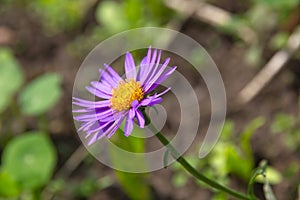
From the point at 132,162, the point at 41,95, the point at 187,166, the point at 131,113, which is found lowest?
the point at 187,166

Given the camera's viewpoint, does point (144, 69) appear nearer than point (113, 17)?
Yes

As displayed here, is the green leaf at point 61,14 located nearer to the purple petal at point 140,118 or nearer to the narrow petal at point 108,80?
the narrow petal at point 108,80

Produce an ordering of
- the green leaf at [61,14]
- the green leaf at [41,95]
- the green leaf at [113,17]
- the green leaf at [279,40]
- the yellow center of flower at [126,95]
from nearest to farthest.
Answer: the yellow center of flower at [126,95], the green leaf at [41,95], the green leaf at [279,40], the green leaf at [113,17], the green leaf at [61,14]

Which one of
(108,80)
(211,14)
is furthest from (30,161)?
(211,14)

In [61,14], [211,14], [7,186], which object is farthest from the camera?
[61,14]

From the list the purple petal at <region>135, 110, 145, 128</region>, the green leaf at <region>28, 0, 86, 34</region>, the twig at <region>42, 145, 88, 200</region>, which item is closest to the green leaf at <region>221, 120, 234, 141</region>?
the twig at <region>42, 145, 88, 200</region>

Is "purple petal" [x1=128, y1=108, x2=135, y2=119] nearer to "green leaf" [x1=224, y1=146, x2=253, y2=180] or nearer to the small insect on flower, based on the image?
the small insect on flower

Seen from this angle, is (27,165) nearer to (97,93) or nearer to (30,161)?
(30,161)

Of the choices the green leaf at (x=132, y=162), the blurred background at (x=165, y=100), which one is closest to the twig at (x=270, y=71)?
the blurred background at (x=165, y=100)

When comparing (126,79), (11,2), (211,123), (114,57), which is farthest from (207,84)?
(11,2)
